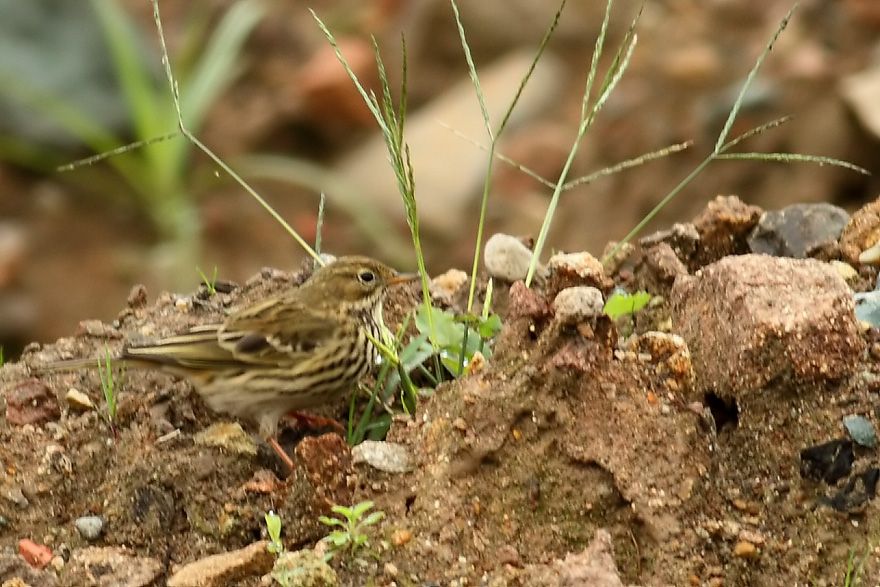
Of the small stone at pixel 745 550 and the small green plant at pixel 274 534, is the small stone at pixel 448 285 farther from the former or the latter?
the small stone at pixel 745 550

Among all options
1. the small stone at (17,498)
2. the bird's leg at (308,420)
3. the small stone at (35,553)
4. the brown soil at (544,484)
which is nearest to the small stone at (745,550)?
the brown soil at (544,484)

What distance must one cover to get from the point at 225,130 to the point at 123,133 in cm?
104

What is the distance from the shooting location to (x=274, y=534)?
11.3 ft

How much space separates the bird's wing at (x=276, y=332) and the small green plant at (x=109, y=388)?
374 millimetres

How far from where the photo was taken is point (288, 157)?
1122 centimetres

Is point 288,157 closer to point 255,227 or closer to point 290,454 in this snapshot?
point 255,227

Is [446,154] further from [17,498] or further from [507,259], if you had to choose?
[17,498]

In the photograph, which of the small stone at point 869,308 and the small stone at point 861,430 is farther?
the small stone at point 869,308

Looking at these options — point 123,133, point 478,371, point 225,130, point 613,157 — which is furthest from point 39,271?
point 478,371

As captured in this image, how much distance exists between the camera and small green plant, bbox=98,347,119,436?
159 inches

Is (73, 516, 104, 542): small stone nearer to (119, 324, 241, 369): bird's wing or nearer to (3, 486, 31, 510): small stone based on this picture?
(3, 486, 31, 510): small stone

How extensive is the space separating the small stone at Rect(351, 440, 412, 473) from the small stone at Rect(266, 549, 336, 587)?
0.31 metres

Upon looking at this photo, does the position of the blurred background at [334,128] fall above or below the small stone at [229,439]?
above

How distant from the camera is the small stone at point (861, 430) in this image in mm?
3442
